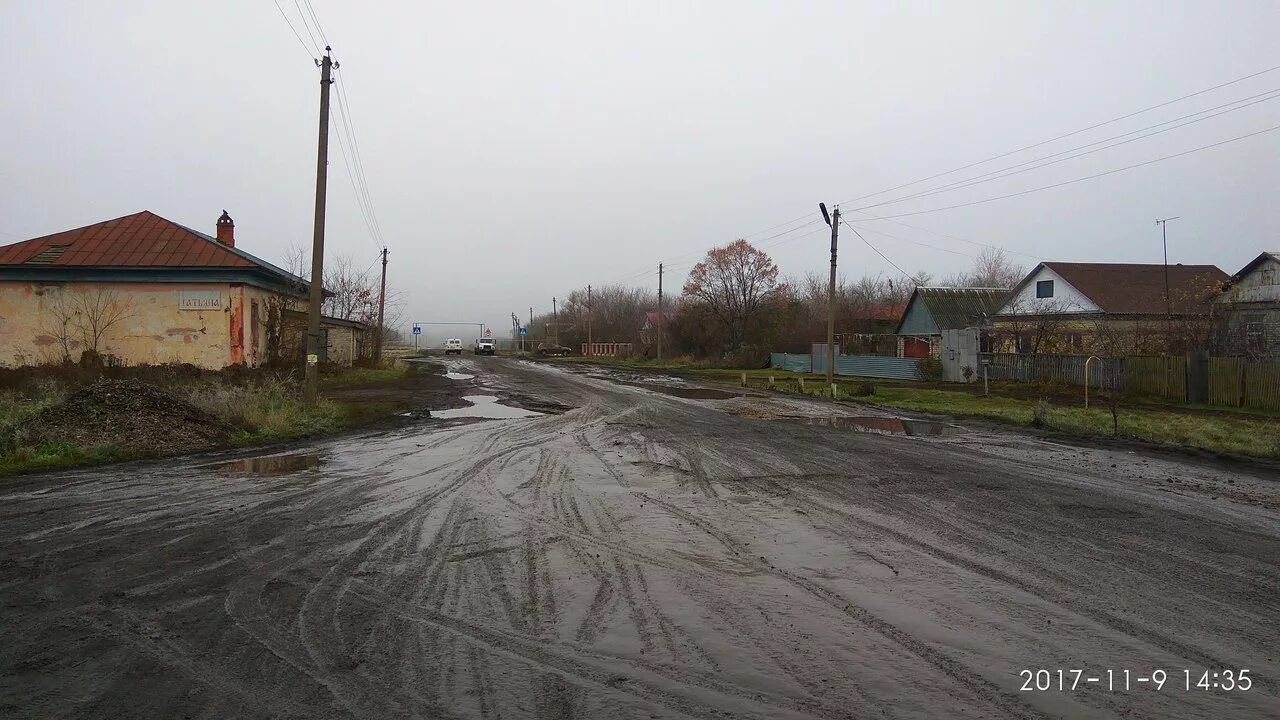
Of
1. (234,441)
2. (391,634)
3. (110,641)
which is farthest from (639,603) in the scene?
(234,441)

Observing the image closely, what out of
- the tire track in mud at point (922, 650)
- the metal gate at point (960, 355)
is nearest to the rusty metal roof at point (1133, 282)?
the metal gate at point (960, 355)

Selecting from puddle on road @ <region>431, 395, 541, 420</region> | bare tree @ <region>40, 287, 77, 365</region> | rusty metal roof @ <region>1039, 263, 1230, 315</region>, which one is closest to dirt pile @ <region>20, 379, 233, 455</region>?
puddle on road @ <region>431, 395, 541, 420</region>

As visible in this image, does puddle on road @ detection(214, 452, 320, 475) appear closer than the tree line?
Yes

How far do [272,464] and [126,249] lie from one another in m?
19.3

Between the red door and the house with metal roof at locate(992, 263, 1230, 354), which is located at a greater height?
the house with metal roof at locate(992, 263, 1230, 354)

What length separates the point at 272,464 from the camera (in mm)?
10945

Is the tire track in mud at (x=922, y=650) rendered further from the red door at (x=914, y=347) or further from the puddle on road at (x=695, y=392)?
the red door at (x=914, y=347)

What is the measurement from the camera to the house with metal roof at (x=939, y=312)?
44.9 m

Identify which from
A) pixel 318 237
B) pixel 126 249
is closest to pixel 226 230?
pixel 126 249

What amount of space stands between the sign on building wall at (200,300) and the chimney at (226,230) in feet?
24.2

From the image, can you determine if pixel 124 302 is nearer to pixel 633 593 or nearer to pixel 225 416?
pixel 225 416

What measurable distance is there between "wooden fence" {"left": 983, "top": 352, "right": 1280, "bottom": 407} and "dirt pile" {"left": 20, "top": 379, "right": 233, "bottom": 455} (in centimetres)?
2499

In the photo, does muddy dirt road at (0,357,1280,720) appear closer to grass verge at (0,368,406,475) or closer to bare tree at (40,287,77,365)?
grass verge at (0,368,406,475)

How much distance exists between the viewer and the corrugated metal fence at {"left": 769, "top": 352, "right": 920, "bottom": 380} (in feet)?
116
